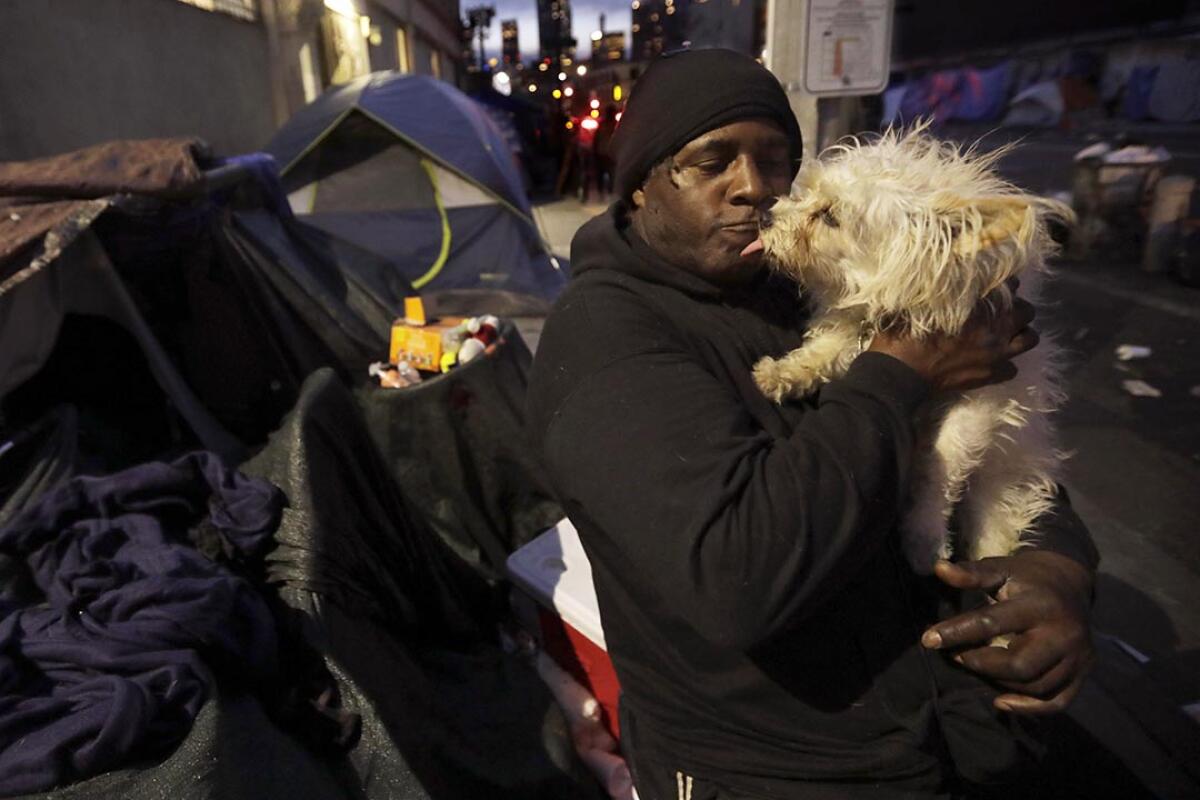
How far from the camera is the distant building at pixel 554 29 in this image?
6831 cm

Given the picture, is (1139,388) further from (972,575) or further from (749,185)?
(749,185)

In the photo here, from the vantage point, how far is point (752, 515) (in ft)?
3.09

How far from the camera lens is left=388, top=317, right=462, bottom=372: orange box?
3889 millimetres

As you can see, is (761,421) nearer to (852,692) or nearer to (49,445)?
(852,692)

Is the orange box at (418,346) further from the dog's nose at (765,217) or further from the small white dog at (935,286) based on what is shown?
the dog's nose at (765,217)

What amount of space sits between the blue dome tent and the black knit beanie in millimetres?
5935

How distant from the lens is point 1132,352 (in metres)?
5.83

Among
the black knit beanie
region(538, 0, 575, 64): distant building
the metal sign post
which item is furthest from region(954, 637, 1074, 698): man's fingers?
region(538, 0, 575, 64): distant building

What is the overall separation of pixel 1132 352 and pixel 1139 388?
0.78 metres

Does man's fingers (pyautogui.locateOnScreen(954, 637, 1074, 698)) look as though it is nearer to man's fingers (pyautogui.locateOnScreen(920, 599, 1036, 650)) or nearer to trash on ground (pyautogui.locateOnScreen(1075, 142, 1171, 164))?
man's fingers (pyautogui.locateOnScreen(920, 599, 1036, 650))

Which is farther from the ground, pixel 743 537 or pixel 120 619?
pixel 743 537

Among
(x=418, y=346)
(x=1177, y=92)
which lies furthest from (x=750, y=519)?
(x=1177, y=92)

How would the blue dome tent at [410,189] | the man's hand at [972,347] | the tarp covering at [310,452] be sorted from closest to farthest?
the man's hand at [972,347] < the tarp covering at [310,452] < the blue dome tent at [410,189]

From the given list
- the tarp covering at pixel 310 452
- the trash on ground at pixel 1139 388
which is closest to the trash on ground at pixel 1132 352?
the trash on ground at pixel 1139 388
